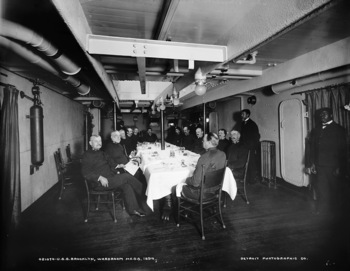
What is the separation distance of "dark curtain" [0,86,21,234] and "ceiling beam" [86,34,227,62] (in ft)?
5.77

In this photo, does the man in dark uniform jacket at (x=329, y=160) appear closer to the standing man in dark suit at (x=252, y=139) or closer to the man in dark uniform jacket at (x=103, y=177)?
the standing man in dark suit at (x=252, y=139)

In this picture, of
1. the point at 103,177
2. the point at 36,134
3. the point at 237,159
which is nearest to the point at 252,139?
the point at 237,159

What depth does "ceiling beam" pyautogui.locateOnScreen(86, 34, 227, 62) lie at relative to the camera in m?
2.22

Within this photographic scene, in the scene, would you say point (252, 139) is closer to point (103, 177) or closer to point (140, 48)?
point (103, 177)

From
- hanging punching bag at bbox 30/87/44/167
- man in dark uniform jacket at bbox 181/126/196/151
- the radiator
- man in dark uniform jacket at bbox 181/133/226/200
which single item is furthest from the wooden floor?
man in dark uniform jacket at bbox 181/126/196/151

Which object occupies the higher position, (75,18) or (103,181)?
(75,18)

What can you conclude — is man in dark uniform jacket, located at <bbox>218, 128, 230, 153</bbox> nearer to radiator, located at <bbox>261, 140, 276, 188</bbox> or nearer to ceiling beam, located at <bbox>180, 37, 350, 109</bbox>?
radiator, located at <bbox>261, 140, 276, 188</bbox>

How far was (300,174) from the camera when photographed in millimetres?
4406

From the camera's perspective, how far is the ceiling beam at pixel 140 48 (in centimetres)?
222

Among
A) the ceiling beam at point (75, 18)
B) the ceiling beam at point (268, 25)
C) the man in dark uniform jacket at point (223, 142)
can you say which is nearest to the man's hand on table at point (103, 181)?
the ceiling beam at point (75, 18)

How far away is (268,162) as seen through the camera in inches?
198

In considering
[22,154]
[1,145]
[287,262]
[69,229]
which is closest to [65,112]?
[22,154]

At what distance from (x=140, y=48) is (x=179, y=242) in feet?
7.91

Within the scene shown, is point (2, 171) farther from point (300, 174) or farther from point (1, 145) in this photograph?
point (300, 174)
